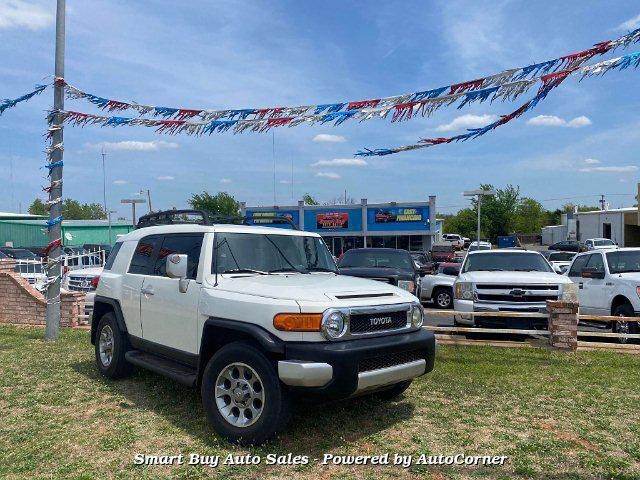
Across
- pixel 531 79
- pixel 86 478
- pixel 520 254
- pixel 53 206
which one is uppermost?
pixel 531 79

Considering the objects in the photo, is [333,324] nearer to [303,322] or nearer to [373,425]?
[303,322]

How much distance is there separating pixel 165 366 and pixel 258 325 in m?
1.58

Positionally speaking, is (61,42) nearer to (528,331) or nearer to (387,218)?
(528,331)

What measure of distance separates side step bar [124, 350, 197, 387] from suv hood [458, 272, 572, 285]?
16.9 feet

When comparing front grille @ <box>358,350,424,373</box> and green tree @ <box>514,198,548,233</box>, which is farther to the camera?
green tree @ <box>514,198,548,233</box>

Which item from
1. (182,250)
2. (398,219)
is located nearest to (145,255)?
(182,250)

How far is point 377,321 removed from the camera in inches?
185

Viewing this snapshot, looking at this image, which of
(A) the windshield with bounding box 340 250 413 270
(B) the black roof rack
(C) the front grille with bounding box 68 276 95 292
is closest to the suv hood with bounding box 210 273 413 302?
(B) the black roof rack

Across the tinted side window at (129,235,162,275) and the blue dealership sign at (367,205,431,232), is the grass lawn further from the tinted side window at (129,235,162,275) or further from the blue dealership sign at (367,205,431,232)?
the blue dealership sign at (367,205,431,232)

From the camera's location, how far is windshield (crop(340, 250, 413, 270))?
11500mm

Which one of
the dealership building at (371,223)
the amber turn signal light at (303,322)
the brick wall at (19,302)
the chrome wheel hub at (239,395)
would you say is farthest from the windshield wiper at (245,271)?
the dealership building at (371,223)

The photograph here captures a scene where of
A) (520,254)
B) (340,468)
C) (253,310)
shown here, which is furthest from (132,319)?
(520,254)

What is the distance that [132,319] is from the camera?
623 cm

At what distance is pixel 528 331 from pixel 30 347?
7828mm
